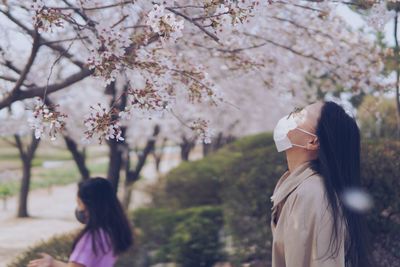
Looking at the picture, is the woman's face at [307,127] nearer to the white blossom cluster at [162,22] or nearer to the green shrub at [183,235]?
the white blossom cluster at [162,22]

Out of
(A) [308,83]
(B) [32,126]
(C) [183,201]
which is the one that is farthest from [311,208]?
(A) [308,83]

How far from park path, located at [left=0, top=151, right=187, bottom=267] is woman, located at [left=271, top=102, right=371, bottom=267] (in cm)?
447

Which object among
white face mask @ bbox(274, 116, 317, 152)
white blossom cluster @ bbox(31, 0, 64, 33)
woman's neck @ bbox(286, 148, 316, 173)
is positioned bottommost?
woman's neck @ bbox(286, 148, 316, 173)

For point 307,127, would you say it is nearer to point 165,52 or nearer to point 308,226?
point 308,226

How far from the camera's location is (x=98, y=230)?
10.4ft

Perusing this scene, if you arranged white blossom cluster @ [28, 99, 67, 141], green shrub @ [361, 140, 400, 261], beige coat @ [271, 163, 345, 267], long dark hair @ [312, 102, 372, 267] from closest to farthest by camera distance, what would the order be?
beige coat @ [271, 163, 345, 267]
long dark hair @ [312, 102, 372, 267]
white blossom cluster @ [28, 99, 67, 141]
green shrub @ [361, 140, 400, 261]

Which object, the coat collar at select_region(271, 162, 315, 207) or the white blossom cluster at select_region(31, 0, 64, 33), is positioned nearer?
the coat collar at select_region(271, 162, 315, 207)

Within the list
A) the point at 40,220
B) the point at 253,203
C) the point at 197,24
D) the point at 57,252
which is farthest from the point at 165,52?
the point at 40,220

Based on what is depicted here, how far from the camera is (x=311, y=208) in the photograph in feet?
6.87

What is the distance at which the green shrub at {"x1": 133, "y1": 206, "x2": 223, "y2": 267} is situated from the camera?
20.6ft

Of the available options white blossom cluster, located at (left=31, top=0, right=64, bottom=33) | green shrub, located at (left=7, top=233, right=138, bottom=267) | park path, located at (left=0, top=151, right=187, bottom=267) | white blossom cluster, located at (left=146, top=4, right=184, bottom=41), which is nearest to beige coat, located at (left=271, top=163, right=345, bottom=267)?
white blossom cluster, located at (left=146, top=4, right=184, bottom=41)

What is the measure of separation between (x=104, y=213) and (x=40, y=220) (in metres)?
11.9

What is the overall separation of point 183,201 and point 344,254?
20.4ft

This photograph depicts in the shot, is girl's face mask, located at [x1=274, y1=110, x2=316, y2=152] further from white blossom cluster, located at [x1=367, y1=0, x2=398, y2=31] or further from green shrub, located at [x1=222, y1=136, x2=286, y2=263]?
green shrub, located at [x1=222, y1=136, x2=286, y2=263]
